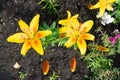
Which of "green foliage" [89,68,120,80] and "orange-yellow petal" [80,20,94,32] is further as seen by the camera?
"green foliage" [89,68,120,80]

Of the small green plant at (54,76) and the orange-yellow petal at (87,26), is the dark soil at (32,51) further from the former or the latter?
the orange-yellow petal at (87,26)

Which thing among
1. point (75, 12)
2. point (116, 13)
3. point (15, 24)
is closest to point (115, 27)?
point (116, 13)

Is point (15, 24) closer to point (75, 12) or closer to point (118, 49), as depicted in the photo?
point (75, 12)

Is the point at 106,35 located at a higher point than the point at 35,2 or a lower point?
lower

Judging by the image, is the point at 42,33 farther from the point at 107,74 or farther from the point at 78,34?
the point at 107,74

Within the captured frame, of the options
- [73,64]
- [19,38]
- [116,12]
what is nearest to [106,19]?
[116,12]

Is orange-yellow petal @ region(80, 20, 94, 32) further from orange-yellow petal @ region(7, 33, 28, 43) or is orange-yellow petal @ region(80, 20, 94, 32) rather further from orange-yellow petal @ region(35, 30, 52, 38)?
orange-yellow petal @ region(7, 33, 28, 43)

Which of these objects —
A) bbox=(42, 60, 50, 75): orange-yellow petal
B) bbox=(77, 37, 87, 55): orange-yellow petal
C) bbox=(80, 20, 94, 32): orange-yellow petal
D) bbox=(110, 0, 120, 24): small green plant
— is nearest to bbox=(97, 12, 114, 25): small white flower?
bbox=(110, 0, 120, 24): small green plant

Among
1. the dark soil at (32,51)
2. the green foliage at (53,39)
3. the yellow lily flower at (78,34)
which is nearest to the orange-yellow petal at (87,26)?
the yellow lily flower at (78,34)
